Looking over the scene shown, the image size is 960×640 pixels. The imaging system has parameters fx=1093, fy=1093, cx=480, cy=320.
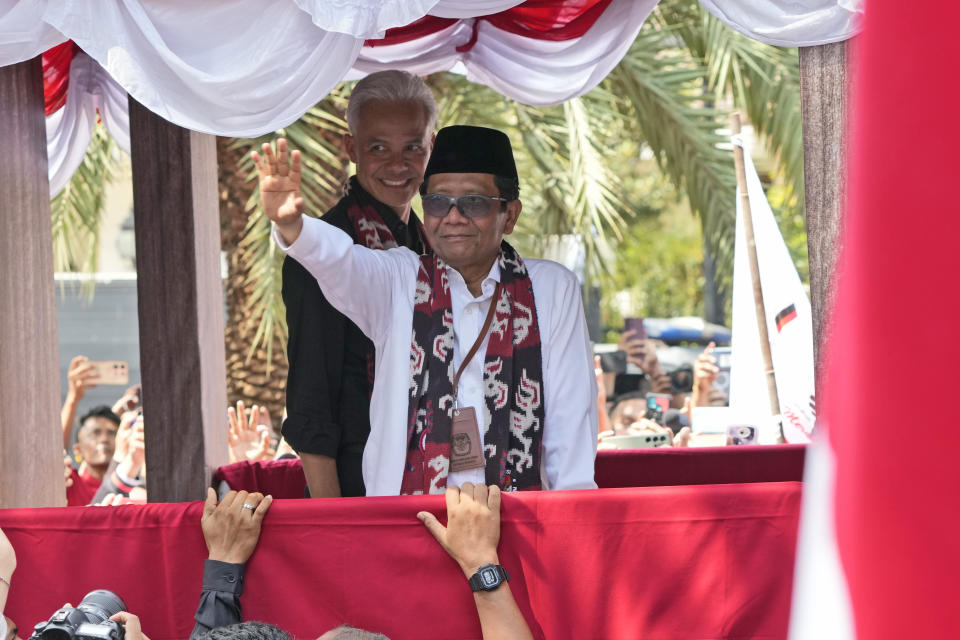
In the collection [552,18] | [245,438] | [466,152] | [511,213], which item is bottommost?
[245,438]

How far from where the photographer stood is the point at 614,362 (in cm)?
1096

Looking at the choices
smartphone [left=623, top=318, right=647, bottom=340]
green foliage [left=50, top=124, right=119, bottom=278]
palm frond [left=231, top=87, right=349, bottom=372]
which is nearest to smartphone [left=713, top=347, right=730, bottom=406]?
smartphone [left=623, top=318, right=647, bottom=340]

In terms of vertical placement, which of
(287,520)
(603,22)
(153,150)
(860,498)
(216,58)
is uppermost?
(603,22)

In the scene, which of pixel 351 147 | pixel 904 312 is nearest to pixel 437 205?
pixel 351 147

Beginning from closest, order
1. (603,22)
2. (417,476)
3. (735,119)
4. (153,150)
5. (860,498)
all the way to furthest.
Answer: (860,498), (417,476), (153,150), (603,22), (735,119)

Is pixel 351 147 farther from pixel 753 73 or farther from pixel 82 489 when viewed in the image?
pixel 753 73

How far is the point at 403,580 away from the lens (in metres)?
2.71

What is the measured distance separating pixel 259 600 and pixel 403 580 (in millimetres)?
377

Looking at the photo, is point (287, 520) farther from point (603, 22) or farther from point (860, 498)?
point (603, 22)

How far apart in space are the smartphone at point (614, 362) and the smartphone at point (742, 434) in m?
5.06

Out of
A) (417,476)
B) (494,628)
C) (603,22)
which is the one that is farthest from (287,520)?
(603,22)

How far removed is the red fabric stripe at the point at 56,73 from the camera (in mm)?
4191

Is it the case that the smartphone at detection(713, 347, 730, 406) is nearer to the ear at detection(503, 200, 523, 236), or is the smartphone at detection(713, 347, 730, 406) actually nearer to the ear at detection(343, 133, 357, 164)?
the ear at detection(343, 133, 357, 164)

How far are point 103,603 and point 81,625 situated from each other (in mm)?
214
